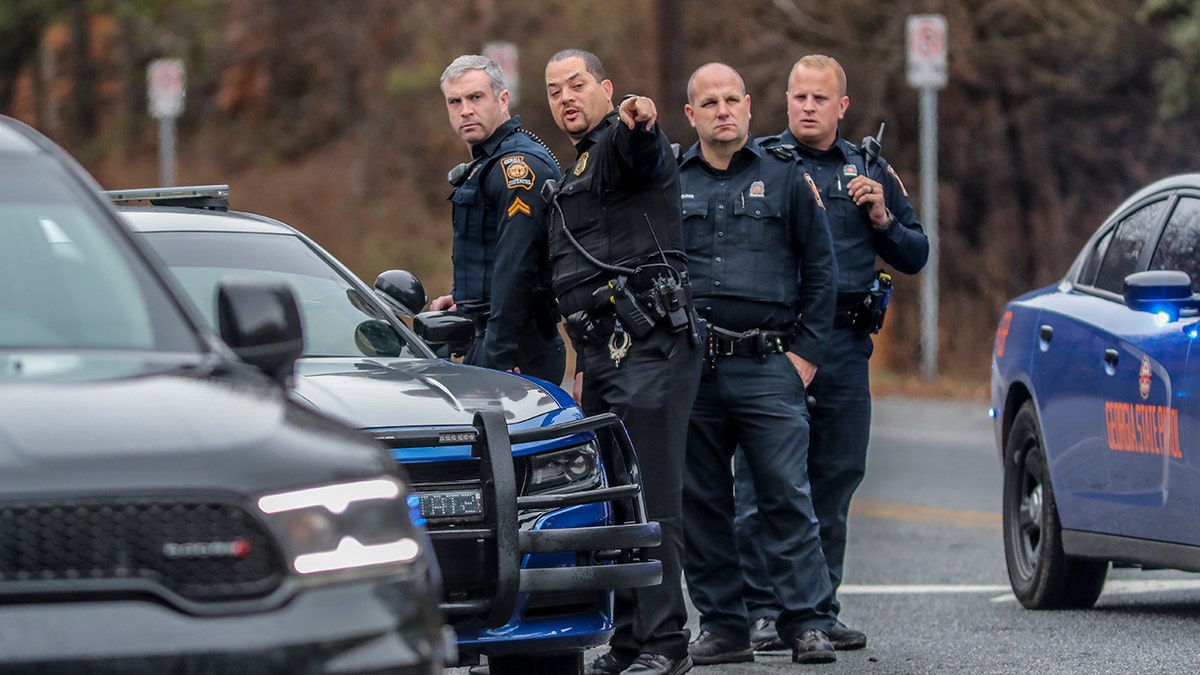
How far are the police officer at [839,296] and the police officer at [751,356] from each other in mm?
507

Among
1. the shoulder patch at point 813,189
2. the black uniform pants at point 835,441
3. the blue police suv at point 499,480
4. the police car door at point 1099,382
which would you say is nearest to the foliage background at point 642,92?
the police car door at point 1099,382

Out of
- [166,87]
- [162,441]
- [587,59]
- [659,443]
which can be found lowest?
[659,443]

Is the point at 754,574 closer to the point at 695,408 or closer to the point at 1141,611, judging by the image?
the point at 695,408

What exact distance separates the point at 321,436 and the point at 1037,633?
467 cm

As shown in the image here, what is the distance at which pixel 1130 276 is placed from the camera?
767 centimetres

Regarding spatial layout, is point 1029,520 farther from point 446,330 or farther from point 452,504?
point 452,504

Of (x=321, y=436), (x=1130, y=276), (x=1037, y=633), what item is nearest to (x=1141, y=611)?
(x=1037, y=633)

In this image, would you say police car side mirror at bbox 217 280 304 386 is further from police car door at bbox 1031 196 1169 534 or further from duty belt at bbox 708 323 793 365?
police car door at bbox 1031 196 1169 534

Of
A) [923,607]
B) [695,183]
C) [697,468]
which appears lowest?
[923,607]

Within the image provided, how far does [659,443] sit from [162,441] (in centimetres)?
→ 341

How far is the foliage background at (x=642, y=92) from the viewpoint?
76.6 feet

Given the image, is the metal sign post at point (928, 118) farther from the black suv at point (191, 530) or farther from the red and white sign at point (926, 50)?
the black suv at point (191, 530)

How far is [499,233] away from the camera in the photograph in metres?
7.63

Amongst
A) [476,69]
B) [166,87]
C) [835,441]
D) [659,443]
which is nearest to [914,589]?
[835,441]
